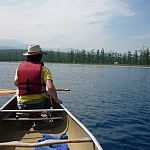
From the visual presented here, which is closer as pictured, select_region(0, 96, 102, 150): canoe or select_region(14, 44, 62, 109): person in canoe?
select_region(0, 96, 102, 150): canoe

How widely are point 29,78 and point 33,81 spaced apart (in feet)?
0.47

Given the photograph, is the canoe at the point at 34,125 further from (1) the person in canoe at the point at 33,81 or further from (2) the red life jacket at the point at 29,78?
(2) the red life jacket at the point at 29,78

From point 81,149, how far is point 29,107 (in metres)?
2.74

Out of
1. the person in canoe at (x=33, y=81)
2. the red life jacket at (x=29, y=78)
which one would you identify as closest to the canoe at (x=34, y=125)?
the person in canoe at (x=33, y=81)

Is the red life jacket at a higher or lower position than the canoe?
higher

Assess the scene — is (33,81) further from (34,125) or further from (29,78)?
(34,125)

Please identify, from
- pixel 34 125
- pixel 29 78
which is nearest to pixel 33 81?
pixel 29 78

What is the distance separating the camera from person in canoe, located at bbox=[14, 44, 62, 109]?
8484 mm

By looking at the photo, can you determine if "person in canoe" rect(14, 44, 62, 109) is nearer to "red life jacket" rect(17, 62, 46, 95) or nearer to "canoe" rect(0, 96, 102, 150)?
"red life jacket" rect(17, 62, 46, 95)

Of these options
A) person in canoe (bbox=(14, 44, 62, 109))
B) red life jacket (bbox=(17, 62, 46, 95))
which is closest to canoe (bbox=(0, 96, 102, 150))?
person in canoe (bbox=(14, 44, 62, 109))

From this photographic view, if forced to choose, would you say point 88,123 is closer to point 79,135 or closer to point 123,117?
point 123,117

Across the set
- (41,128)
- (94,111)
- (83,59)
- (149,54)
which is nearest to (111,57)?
(83,59)

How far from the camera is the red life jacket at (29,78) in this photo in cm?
853

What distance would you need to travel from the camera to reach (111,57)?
184 metres
